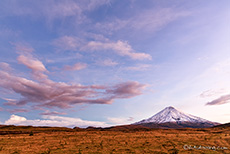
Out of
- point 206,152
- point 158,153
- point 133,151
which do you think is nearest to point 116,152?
point 133,151

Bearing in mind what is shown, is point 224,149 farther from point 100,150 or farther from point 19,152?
point 19,152

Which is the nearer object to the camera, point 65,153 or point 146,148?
point 65,153

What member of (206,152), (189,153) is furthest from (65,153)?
(206,152)

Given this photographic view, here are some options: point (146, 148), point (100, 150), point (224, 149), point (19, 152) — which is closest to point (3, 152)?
point (19, 152)

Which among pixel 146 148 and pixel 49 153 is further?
pixel 146 148

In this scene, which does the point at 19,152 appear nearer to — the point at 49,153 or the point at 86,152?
the point at 49,153

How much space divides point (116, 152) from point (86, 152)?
4557 mm

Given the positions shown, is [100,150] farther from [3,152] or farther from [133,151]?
[3,152]

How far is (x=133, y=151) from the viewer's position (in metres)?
25.0

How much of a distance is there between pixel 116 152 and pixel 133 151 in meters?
2.78

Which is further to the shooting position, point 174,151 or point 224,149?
point 224,149

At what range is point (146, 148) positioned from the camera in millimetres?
26766

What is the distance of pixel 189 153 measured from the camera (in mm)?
24422

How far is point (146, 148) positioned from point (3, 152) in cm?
2260
